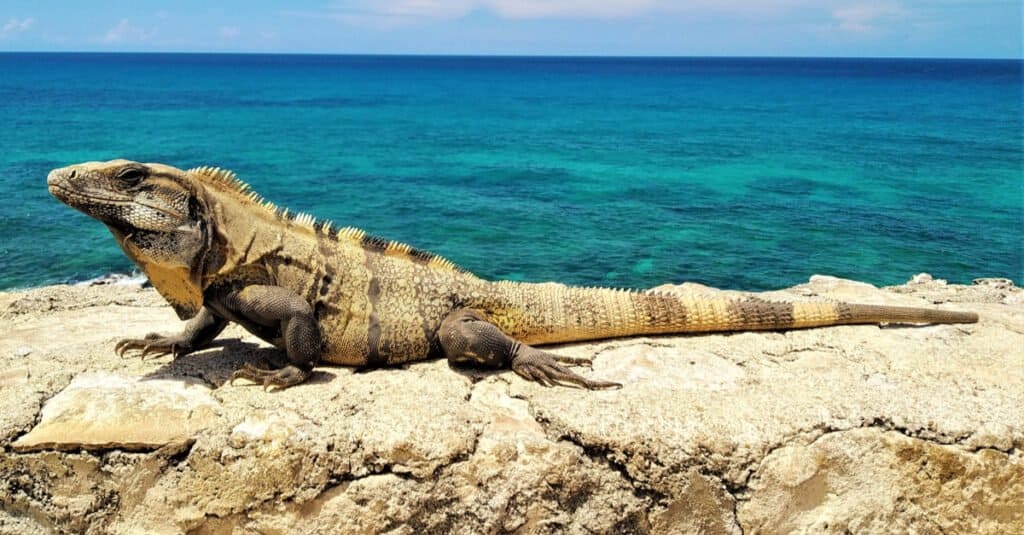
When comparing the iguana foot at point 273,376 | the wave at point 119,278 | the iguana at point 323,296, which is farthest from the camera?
the wave at point 119,278

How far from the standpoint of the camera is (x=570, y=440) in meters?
3.80

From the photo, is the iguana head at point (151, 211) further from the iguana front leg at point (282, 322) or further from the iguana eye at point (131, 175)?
the iguana front leg at point (282, 322)

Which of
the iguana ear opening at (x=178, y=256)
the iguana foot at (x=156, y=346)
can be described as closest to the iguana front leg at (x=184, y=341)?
the iguana foot at (x=156, y=346)

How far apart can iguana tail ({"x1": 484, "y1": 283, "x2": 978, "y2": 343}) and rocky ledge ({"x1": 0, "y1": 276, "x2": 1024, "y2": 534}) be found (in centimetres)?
54

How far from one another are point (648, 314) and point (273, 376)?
7.72 ft

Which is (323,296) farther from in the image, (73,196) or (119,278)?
(119,278)

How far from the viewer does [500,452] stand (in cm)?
369

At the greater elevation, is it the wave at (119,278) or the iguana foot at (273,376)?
the iguana foot at (273,376)

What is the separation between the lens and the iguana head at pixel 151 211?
12.3 ft

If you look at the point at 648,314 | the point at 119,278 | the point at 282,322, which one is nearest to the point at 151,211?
the point at 282,322

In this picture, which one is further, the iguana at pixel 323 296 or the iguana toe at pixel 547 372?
the iguana toe at pixel 547 372

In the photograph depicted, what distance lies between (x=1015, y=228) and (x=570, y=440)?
708 inches

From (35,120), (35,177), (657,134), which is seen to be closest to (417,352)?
(35,177)

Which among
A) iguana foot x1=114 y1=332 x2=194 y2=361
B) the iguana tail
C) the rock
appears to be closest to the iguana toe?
the iguana tail
